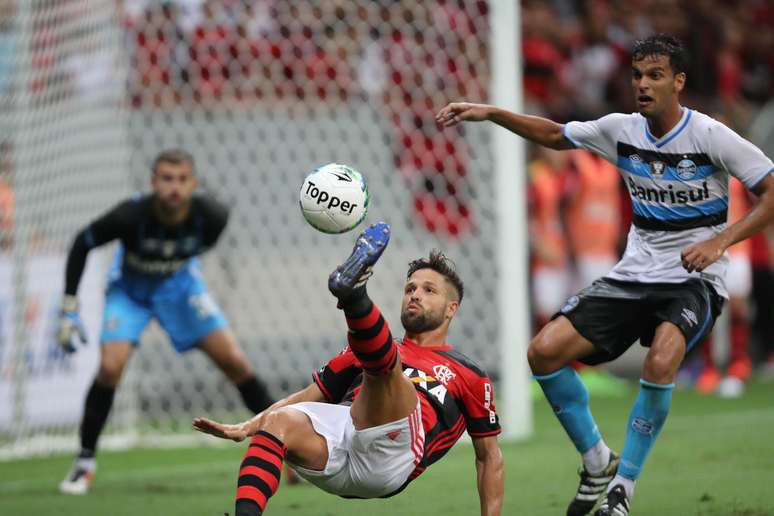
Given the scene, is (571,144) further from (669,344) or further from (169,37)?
(169,37)

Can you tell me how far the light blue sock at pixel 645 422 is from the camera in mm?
6090

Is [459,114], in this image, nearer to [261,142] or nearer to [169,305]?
[169,305]

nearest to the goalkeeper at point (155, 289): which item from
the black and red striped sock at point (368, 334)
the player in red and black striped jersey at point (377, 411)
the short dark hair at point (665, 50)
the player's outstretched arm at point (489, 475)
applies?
the player in red and black striped jersey at point (377, 411)

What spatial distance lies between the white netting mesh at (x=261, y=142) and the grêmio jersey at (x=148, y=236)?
2.43 m

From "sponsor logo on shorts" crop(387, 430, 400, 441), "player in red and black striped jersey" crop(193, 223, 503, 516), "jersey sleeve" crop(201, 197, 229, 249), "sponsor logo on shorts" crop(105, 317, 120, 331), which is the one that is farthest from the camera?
"jersey sleeve" crop(201, 197, 229, 249)

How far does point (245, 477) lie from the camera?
5082 mm

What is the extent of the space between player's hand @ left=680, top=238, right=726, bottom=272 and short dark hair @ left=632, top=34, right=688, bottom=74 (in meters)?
0.92

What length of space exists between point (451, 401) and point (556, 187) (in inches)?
335

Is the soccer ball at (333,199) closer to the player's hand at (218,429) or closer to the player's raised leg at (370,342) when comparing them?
the player's raised leg at (370,342)

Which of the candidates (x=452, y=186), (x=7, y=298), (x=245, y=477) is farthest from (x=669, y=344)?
(x=7, y=298)

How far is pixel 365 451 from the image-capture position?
545 centimetres

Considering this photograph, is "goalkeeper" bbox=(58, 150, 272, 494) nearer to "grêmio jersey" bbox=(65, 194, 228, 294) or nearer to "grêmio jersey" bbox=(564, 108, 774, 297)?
"grêmio jersey" bbox=(65, 194, 228, 294)

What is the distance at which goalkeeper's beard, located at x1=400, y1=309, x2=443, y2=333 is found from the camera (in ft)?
19.0

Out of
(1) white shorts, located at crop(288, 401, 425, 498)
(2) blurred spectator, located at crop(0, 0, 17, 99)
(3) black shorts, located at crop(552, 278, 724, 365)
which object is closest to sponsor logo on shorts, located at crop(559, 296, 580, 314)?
(3) black shorts, located at crop(552, 278, 724, 365)
